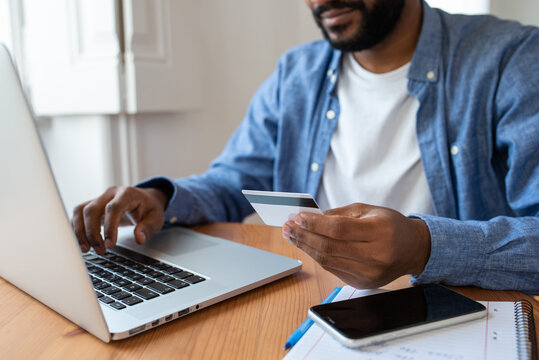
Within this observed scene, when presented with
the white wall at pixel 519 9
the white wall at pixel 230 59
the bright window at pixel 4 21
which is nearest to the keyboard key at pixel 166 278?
the white wall at pixel 230 59

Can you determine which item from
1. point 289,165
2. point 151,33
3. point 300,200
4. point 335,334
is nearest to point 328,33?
point 289,165

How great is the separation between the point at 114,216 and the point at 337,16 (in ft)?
2.15

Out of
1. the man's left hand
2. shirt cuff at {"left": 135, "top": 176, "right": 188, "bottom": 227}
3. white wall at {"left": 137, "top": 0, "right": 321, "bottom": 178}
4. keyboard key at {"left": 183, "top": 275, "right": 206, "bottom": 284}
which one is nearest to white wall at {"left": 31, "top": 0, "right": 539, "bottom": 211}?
white wall at {"left": 137, "top": 0, "right": 321, "bottom": 178}

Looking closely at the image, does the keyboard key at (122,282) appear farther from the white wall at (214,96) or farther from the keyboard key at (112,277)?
the white wall at (214,96)

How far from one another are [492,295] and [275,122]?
2.34ft

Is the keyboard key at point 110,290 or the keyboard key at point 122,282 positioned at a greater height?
the keyboard key at point 110,290

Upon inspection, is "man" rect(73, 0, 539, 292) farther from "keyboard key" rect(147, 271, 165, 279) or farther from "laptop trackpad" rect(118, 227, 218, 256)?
"keyboard key" rect(147, 271, 165, 279)

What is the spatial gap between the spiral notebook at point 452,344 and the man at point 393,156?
0.10 meters

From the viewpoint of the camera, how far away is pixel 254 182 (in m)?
1.14

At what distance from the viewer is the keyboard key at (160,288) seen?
516 millimetres

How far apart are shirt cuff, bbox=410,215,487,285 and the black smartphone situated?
0.05 metres

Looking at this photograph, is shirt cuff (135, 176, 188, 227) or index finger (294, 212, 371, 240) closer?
index finger (294, 212, 371, 240)

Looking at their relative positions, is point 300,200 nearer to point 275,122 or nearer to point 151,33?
point 275,122

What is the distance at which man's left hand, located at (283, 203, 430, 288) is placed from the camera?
0.47 m
